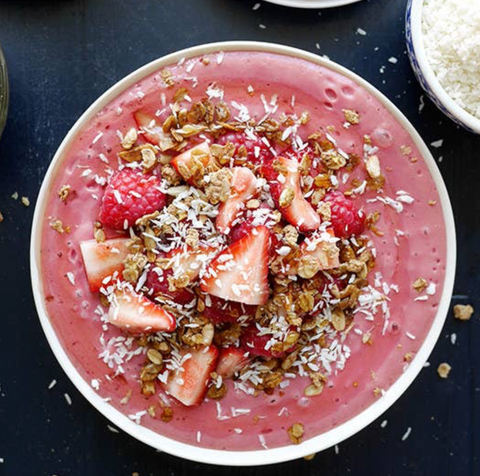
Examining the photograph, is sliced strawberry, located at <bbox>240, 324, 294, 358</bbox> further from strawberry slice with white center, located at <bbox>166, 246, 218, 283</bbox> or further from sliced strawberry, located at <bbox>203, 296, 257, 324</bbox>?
strawberry slice with white center, located at <bbox>166, 246, 218, 283</bbox>

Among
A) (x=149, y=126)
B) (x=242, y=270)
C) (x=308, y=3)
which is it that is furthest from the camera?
(x=308, y=3)

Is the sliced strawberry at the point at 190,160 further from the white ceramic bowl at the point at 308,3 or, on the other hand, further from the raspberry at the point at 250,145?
the white ceramic bowl at the point at 308,3

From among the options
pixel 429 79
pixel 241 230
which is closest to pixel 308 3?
pixel 429 79

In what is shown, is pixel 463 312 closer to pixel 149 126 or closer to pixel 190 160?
pixel 190 160

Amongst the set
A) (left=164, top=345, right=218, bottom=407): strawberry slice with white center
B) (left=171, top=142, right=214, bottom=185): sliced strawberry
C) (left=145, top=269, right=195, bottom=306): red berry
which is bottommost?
(left=164, top=345, right=218, bottom=407): strawberry slice with white center

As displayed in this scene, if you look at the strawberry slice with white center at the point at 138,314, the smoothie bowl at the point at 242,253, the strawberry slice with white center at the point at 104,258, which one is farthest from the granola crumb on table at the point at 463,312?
the strawberry slice with white center at the point at 104,258

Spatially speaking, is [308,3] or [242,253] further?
[308,3]

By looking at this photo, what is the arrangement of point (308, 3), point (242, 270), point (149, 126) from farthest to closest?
1. point (308, 3)
2. point (149, 126)
3. point (242, 270)

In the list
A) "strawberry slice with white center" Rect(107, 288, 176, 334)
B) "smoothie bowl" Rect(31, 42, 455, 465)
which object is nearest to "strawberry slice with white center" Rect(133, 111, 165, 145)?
"smoothie bowl" Rect(31, 42, 455, 465)
